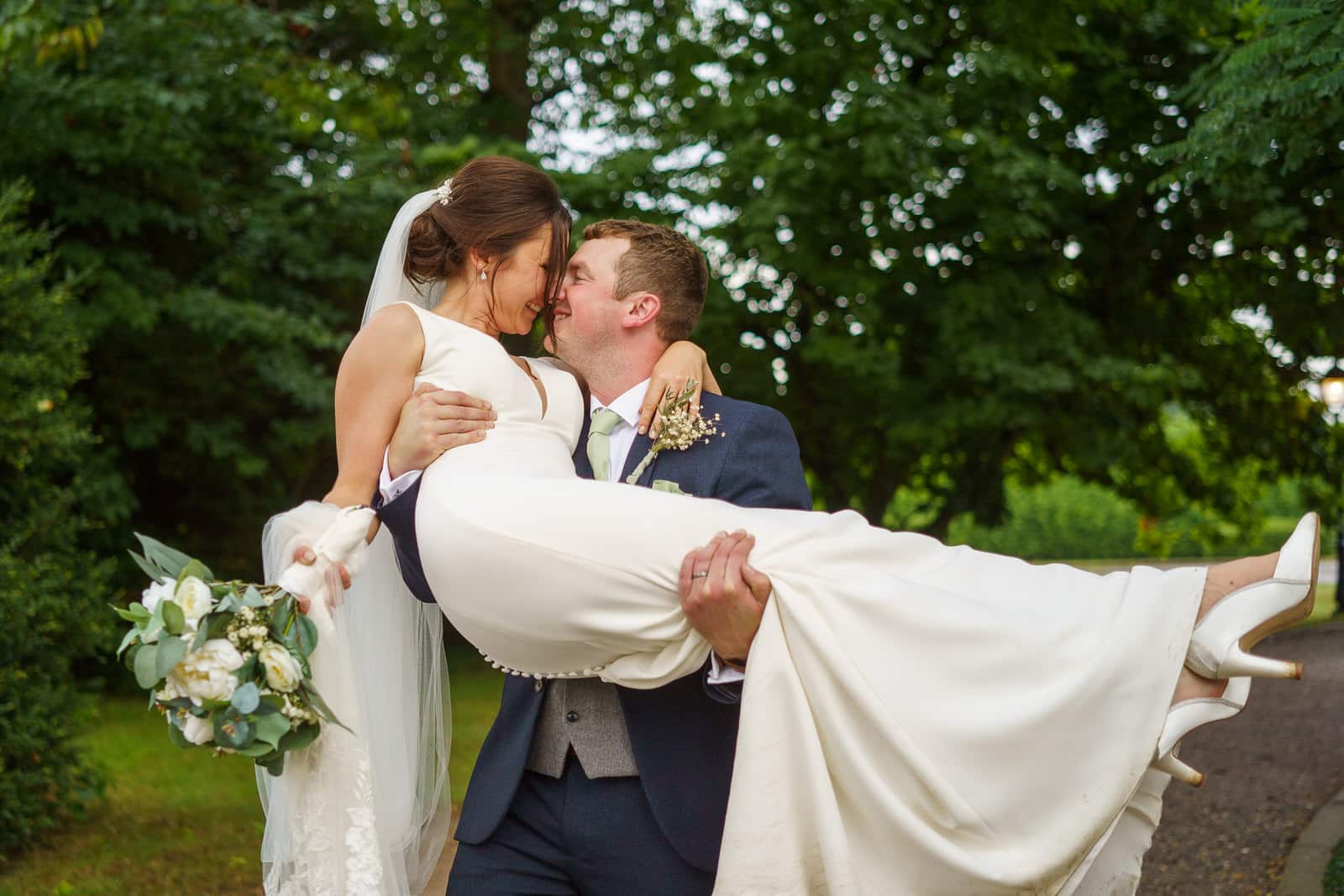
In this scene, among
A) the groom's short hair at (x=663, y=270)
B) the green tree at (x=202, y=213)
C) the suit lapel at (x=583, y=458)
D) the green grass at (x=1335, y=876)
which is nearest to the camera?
the suit lapel at (x=583, y=458)

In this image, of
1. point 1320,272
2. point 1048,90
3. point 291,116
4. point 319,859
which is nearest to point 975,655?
point 319,859

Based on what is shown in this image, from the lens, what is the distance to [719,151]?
11859 millimetres

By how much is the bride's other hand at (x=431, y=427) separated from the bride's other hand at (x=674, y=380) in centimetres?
41

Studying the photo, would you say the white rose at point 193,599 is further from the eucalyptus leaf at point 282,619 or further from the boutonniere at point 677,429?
the boutonniere at point 677,429

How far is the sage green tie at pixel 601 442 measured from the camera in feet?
10.2

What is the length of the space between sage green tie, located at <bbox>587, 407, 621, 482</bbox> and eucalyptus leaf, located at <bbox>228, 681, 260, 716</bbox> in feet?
3.20

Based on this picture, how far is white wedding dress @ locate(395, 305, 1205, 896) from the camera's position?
2449 millimetres

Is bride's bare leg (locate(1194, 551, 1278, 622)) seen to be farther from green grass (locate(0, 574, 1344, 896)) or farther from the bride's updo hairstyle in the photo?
green grass (locate(0, 574, 1344, 896))

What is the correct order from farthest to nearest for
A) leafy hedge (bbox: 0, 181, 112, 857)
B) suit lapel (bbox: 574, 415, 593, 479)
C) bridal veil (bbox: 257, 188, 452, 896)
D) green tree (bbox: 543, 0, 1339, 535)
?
1. green tree (bbox: 543, 0, 1339, 535)
2. leafy hedge (bbox: 0, 181, 112, 857)
3. suit lapel (bbox: 574, 415, 593, 479)
4. bridal veil (bbox: 257, 188, 452, 896)

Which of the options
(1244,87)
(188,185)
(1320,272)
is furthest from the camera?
(1320,272)

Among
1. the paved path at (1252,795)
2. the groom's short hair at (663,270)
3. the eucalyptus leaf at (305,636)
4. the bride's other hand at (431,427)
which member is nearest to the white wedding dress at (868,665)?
the bride's other hand at (431,427)

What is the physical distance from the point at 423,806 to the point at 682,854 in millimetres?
806

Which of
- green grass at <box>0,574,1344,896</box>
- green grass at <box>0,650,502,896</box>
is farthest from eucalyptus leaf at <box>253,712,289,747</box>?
green grass at <box>0,650,502,896</box>

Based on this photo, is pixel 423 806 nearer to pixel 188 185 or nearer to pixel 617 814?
pixel 617 814
